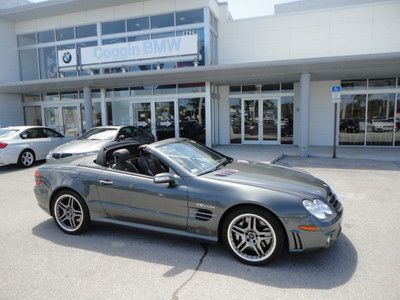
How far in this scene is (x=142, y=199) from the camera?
4.05 metres

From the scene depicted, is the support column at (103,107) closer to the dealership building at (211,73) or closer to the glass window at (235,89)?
the dealership building at (211,73)

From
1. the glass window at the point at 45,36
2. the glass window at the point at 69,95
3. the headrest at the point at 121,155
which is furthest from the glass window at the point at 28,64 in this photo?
the headrest at the point at 121,155

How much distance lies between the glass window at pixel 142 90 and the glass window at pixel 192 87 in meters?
1.63

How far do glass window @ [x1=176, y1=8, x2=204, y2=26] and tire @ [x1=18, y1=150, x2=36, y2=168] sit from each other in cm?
878

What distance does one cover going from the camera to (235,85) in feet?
51.6

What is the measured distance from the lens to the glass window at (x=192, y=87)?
1449cm

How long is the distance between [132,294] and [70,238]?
1.85 m

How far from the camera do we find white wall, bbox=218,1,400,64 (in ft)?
45.5

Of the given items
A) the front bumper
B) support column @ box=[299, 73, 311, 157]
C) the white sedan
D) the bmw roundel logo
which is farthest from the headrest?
the bmw roundel logo

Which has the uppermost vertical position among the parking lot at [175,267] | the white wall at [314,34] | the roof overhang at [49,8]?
the roof overhang at [49,8]

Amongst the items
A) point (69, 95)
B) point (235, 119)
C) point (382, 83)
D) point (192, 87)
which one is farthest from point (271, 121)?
point (69, 95)

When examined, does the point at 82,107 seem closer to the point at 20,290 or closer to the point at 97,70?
the point at 97,70

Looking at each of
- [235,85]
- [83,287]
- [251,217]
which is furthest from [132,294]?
[235,85]

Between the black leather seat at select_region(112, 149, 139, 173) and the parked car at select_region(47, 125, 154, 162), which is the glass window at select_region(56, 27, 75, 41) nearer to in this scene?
the parked car at select_region(47, 125, 154, 162)
